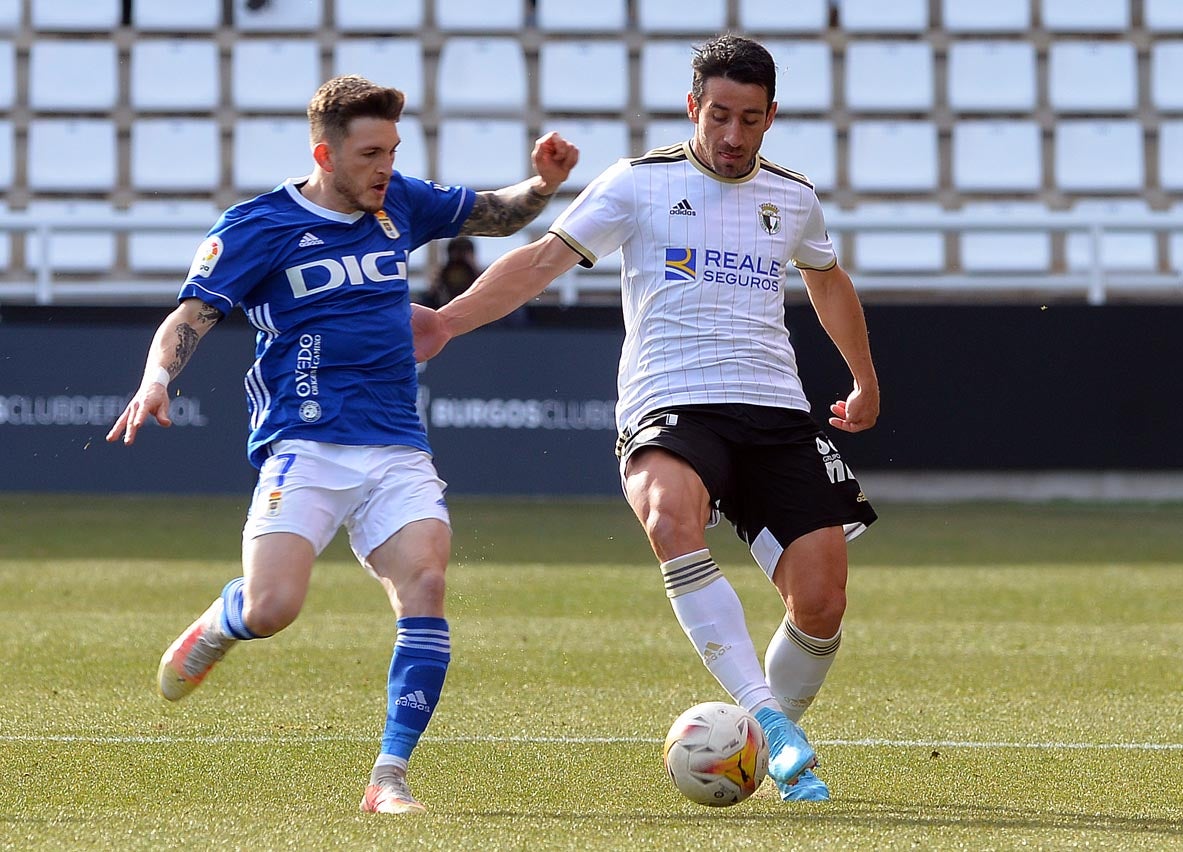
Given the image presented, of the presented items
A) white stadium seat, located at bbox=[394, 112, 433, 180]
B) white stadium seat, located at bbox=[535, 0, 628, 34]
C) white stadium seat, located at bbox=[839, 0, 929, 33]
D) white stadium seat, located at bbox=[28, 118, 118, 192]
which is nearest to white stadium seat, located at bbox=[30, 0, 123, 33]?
white stadium seat, located at bbox=[28, 118, 118, 192]

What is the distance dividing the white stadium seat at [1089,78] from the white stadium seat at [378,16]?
7.21 m

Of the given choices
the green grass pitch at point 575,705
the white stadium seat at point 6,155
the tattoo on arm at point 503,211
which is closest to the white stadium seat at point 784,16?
the white stadium seat at point 6,155

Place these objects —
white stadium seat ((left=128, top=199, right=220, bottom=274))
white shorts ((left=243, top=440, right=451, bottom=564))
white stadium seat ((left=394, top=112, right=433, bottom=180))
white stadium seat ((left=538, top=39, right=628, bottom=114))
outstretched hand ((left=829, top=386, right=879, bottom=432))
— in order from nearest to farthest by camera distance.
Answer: white shorts ((left=243, top=440, right=451, bottom=564)) < outstretched hand ((left=829, top=386, right=879, bottom=432)) < white stadium seat ((left=128, top=199, right=220, bottom=274)) < white stadium seat ((left=394, top=112, right=433, bottom=180)) < white stadium seat ((left=538, top=39, right=628, bottom=114))

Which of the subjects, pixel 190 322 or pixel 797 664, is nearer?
pixel 190 322

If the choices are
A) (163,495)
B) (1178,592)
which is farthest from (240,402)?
(1178,592)

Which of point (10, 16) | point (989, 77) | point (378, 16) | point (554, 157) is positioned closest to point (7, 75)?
point (10, 16)

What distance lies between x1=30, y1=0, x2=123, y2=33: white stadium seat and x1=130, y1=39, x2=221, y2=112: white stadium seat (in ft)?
1.39

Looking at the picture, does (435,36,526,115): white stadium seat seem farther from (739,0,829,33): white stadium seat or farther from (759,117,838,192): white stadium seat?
(759,117,838,192): white stadium seat

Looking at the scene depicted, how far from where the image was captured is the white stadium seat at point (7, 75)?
20.7 m

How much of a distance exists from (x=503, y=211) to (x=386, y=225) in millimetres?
424

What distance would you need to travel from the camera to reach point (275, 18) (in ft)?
68.1

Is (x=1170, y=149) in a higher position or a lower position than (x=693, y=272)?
higher

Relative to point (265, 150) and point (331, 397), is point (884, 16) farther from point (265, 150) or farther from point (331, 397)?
point (331, 397)

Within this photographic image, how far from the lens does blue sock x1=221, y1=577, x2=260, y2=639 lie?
4656mm
